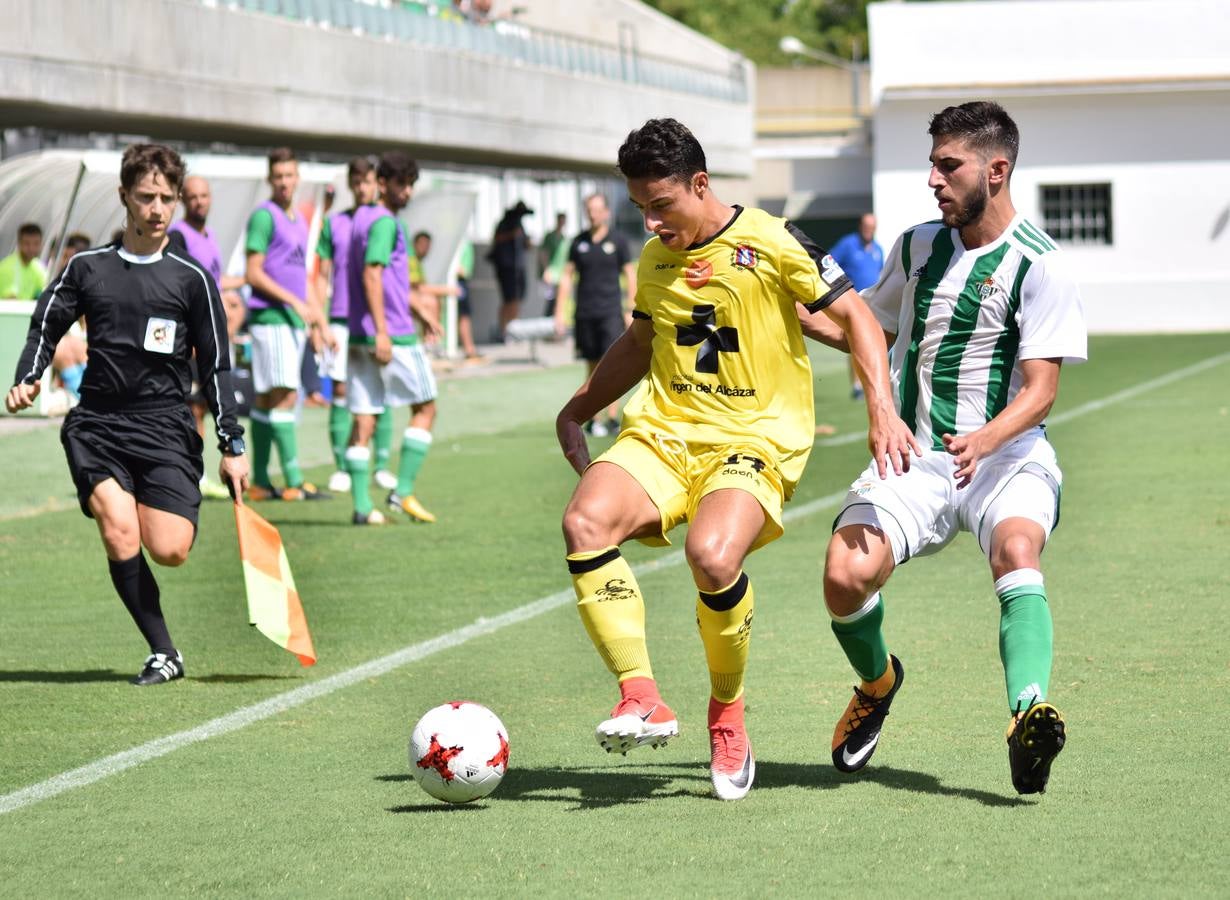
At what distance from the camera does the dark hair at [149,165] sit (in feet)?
23.8

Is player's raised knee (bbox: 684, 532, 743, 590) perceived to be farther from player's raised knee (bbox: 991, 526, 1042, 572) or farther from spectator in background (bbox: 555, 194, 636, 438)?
spectator in background (bbox: 555, 194, 636, 438)

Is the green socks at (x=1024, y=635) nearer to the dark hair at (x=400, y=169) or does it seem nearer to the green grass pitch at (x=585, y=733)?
the green grass pitch at (x=585, y=733)

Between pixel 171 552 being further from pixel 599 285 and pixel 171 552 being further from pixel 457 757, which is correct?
pixel 599 285

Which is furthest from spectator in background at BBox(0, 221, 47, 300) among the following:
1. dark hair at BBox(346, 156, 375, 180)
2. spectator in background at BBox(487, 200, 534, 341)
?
spectator in background at BBox(487, 200, 534, 341)

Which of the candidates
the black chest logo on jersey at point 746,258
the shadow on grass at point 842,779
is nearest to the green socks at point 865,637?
the shadow on grass at point 842,779

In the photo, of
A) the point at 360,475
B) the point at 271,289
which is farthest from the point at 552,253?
the point at 360,475

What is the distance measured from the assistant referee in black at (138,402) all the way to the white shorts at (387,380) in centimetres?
448

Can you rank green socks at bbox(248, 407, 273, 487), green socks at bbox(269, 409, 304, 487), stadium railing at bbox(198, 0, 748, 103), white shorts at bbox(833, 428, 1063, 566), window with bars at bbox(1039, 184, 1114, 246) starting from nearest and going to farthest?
white shorts at bbox(833, 428, 1063, 566) → green socks at bbox(269, 409, 304, 487) → green socks at bbox(248, 407, 273, 487) → stadium railing at bbox(198, 0, 748, 103) → window with bars at bbox(1039, 184, 1114, 246)

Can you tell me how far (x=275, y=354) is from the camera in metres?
13.2

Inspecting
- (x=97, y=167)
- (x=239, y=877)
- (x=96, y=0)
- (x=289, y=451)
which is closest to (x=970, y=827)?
(x=239, y=877)

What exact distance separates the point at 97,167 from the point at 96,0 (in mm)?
3556

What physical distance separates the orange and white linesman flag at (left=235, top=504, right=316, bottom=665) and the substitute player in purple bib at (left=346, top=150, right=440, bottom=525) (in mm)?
4329

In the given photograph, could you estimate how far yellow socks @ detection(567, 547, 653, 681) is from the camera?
537 cm

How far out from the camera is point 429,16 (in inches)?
1273
